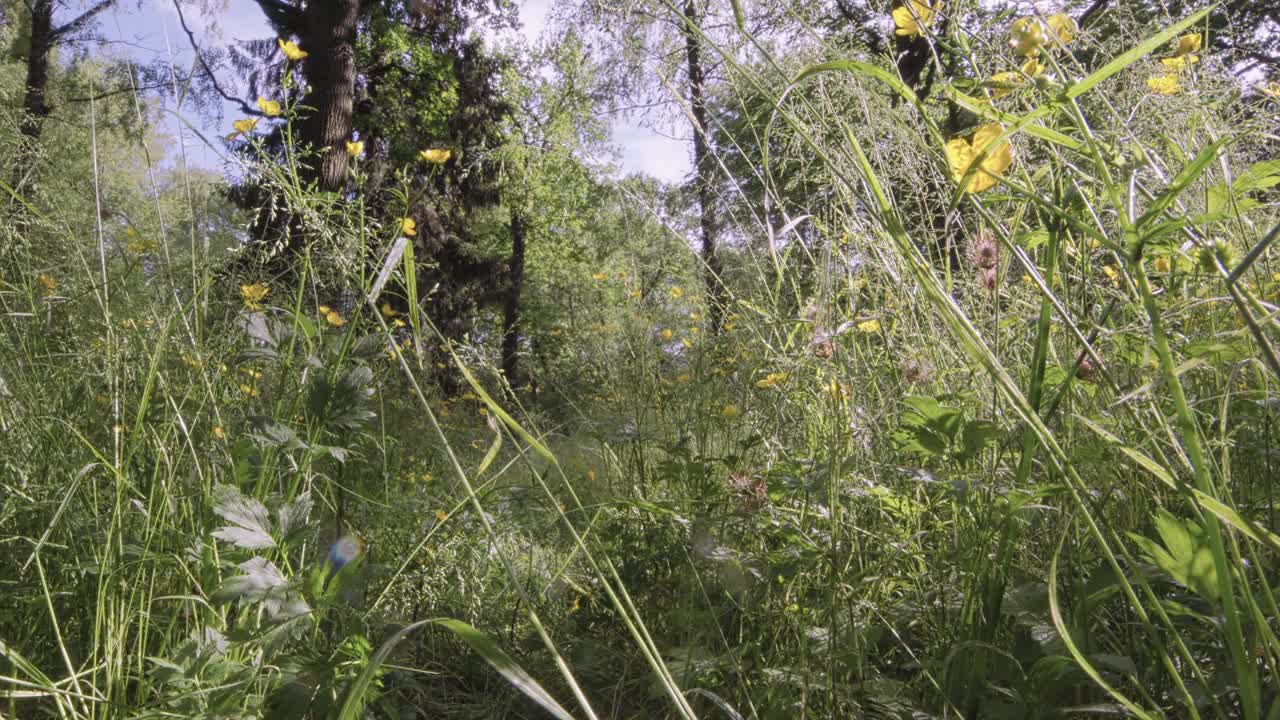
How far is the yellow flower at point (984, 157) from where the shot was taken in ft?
1.47

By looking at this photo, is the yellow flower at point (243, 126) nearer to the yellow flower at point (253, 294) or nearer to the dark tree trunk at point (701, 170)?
the yellow flower at point (253, 294)

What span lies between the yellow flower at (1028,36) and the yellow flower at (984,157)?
5 cm

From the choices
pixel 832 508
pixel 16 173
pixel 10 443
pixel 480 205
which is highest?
pixel 480 205

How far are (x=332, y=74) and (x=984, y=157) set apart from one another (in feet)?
17.0

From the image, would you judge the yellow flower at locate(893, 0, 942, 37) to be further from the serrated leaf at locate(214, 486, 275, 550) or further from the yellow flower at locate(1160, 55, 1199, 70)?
the serrated leaf at locate(214, 486, 275, 550)

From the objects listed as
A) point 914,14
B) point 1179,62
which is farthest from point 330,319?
point 1179,62

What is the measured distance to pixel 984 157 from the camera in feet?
1.45

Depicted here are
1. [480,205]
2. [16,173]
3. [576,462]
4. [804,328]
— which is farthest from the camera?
[480,205]

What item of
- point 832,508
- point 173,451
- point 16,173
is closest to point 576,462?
point 173,451

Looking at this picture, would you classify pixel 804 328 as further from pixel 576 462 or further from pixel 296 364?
pixel 576 462

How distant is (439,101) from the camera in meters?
9.80

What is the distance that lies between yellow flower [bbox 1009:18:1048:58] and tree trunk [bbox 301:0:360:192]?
4508 mm

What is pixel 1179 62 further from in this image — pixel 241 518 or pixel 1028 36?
pixel 241 518

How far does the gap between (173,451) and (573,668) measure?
24.2 inches
